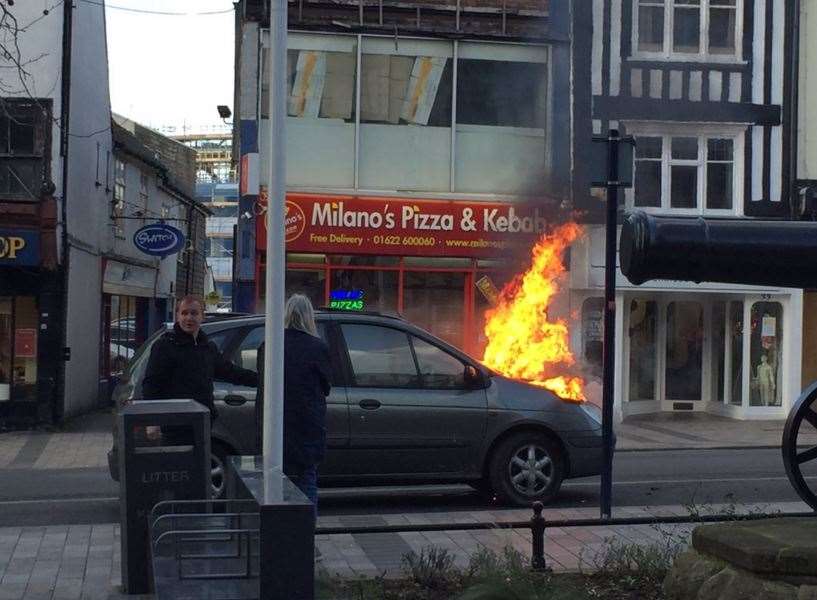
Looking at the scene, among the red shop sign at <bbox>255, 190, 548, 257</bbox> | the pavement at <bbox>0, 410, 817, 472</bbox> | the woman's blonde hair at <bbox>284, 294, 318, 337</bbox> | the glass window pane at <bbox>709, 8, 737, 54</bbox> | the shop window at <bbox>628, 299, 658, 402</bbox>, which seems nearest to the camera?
the woman's blonde hair at <bbox>284, 294, 318, 337</bbox>

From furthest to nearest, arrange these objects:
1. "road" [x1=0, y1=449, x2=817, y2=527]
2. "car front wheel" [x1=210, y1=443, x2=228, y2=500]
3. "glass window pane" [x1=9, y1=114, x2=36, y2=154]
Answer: "glass window pane" [x1=9, y1=114, x2=36, y2=154], "road" [x1=0, y1=449, x2=817, y2=527], "car front wheel" [x1=210, y1=443, x2=228, y2=500]

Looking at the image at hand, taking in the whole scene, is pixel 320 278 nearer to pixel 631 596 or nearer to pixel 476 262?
pixel 476 262

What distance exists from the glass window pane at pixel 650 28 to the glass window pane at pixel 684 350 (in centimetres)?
482

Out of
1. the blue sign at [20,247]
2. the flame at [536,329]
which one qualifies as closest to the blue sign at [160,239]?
the blue sign at [20,247]

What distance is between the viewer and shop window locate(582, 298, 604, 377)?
21.6 meters

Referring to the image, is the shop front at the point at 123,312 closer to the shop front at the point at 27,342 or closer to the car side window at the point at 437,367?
the shop front at the point at 27,342

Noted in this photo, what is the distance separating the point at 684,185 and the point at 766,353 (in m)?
3.47

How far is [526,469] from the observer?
417 inches

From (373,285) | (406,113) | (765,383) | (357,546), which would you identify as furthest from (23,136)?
(765,383)

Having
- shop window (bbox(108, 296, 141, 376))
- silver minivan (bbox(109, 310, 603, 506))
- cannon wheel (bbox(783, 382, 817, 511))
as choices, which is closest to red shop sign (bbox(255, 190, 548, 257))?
shop window (bbox(108, 296, 141, 376))

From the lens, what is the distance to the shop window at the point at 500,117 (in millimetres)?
21781

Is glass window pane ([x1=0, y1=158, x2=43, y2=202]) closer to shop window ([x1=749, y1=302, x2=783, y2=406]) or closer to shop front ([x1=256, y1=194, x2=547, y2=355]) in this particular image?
shop front ([x1=256, y1=194, x2=547, y2=355])

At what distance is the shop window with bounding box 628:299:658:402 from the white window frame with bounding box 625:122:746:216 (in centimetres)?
199

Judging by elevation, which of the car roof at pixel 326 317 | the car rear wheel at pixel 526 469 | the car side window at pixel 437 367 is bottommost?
the car rear wheel at pixel 526 469
